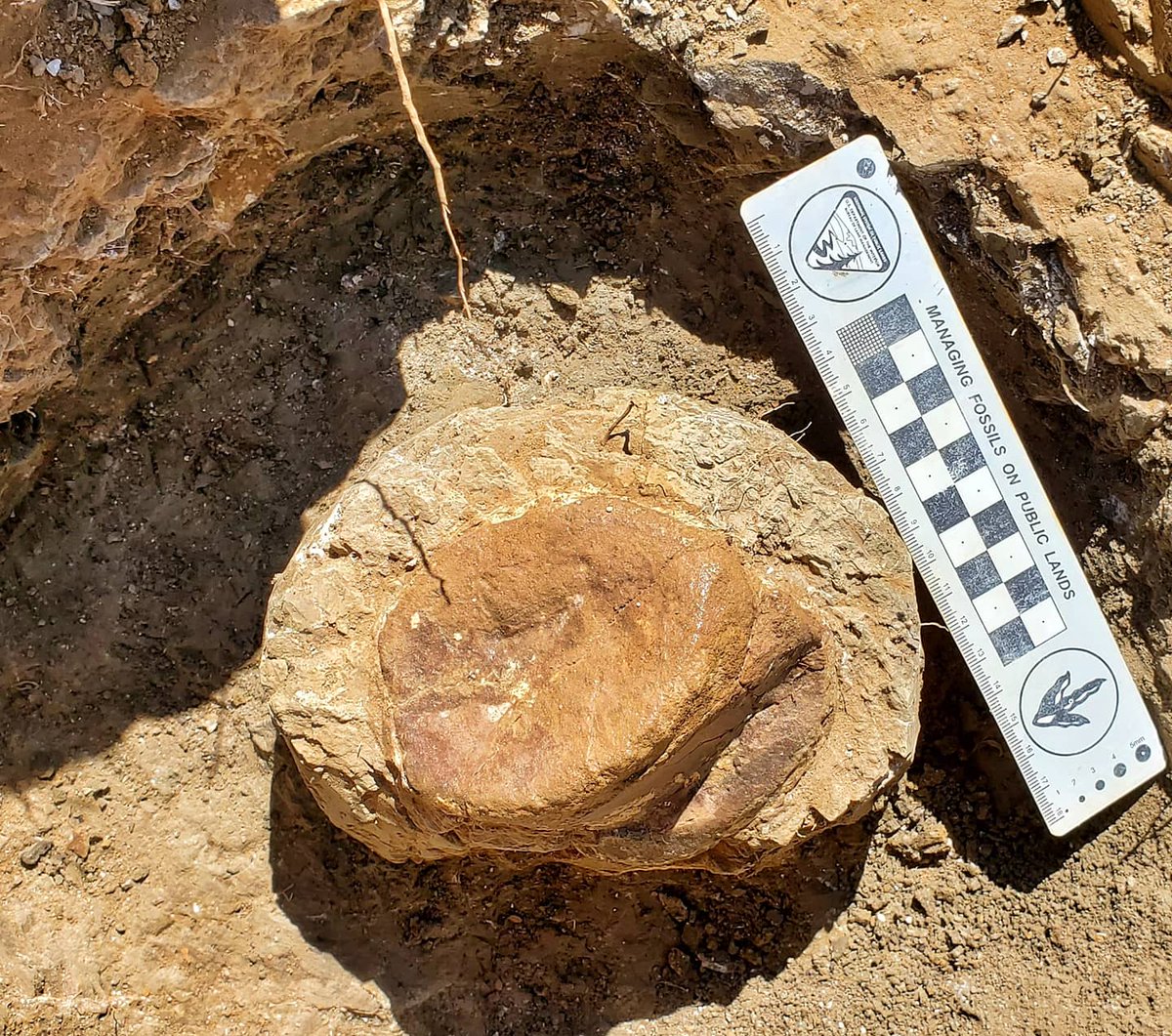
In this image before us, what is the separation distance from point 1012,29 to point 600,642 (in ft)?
5.36

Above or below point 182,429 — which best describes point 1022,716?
below

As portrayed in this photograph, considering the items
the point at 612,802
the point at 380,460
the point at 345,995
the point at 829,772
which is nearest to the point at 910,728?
the point at 829,772

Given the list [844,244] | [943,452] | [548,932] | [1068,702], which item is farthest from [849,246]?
[548,932]

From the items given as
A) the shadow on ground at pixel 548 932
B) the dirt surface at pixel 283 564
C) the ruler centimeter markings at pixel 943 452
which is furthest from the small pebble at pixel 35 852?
the ruler centimeter markings at pixel 943 452

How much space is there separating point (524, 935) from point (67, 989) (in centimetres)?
122

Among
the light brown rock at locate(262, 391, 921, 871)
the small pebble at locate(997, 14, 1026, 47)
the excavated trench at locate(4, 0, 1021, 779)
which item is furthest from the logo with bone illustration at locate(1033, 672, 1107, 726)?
the small pebble at locate(997, 14, 1026, 47)

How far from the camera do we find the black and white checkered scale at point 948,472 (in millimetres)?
2562

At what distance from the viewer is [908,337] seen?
2559mm

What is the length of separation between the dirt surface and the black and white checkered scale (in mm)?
227

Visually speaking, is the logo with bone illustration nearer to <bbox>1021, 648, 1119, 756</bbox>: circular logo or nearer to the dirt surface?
<bbox>1021, 648, 1119, 756</bbox>: circular logo

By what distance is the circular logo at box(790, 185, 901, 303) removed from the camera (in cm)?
251

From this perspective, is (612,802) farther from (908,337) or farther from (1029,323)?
(1029,323)

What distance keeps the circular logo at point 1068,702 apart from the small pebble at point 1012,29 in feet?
4.74

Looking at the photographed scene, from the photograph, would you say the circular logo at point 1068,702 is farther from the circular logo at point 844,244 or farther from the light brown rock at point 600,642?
the circular logo at point 844,244
